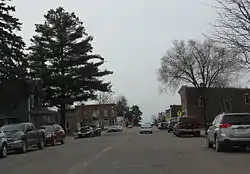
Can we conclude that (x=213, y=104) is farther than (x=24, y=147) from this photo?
Yes

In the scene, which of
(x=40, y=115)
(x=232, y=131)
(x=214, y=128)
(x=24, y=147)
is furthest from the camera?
(x=40, y=115)

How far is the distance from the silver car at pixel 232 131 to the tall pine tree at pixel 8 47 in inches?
1160

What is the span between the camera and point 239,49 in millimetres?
25141

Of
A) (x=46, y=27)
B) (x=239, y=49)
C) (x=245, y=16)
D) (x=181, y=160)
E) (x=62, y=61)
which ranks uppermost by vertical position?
(x=46, y=27)

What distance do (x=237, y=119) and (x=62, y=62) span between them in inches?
1769

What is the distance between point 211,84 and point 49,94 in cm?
2291

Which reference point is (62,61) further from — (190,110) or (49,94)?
(190,110)

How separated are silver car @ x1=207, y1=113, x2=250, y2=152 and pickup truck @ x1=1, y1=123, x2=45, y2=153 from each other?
11.5 metres

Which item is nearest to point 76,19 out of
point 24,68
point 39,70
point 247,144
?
point 39,70

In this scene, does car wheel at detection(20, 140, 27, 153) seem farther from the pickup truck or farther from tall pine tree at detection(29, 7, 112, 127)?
tall pine tree at detection(29, 7, 112, 127)

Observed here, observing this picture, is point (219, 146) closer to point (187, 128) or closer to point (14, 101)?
point (187, 128)

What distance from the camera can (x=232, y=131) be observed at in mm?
20672

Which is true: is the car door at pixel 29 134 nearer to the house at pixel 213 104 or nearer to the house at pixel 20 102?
the house at pixel 20 102

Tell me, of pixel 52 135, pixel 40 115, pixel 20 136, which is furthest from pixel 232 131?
pixel 40 115
